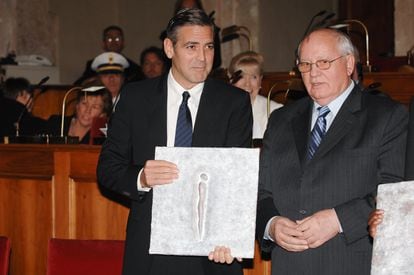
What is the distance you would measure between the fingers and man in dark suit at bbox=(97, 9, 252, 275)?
255 millimetres

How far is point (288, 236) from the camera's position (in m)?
3.24

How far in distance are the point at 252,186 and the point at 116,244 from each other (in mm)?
1052

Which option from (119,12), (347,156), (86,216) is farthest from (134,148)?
(119,12)

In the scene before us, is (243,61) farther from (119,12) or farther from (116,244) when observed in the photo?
(119,12)

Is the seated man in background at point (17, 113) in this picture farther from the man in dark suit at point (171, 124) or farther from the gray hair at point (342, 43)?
the gray hair at point (342, 43)

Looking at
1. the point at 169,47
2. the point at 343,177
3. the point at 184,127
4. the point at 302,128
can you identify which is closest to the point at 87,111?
the point at 169,47

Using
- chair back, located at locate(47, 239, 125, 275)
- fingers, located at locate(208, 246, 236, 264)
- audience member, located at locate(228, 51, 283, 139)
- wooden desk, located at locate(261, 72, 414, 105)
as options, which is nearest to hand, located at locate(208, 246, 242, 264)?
fingers, located at locate(208, 246, 236, 264)

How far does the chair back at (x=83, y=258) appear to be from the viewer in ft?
13.0

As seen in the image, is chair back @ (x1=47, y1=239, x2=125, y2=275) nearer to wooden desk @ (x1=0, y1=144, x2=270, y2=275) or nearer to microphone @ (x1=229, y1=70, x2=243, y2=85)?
wooden desk @ (x1=0, y1=144, x2=270, y2=275)

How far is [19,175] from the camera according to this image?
18.3 ft

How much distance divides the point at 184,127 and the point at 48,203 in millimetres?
2075

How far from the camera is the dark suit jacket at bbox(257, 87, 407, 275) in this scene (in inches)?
126

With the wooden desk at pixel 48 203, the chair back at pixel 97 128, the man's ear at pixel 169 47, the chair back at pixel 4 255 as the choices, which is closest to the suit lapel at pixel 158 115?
the man's ear at pixel 169 47

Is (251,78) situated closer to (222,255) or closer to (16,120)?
(16,120)
